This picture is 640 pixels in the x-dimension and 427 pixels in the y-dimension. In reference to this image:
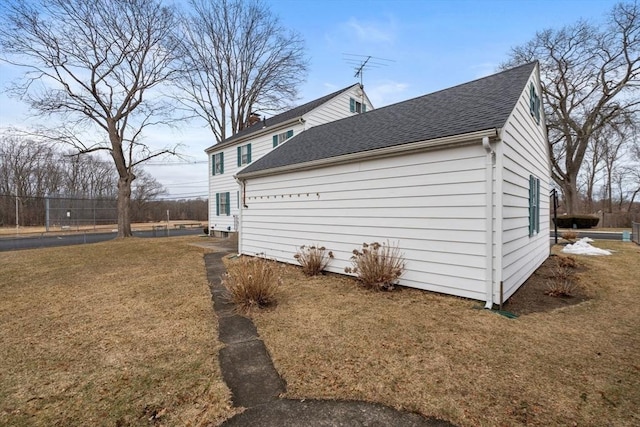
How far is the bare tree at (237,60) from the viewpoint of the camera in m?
20.2

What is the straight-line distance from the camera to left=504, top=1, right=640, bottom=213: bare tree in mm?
18312

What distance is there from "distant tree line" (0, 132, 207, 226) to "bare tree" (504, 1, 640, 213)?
106 ft

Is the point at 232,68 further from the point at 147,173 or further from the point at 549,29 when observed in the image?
the point at 147,173

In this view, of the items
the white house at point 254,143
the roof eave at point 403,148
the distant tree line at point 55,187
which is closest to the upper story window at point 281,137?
the white house at point 254,143

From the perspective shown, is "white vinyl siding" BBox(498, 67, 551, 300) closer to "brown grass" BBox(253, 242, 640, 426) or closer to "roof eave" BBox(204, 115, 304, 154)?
"brown grass" BBox(253, 242, 640, 426)

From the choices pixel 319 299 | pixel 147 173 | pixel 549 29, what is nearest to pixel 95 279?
pixel 319 299

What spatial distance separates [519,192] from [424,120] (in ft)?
7.52

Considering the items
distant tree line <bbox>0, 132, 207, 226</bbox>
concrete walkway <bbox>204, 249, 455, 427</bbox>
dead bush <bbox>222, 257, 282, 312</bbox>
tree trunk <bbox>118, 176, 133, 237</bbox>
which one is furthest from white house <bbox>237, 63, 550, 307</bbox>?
distant tree line <bbox>0, 132, 207, 226</bbox>

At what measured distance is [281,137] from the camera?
13.3 meters

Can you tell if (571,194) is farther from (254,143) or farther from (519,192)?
(254,143)

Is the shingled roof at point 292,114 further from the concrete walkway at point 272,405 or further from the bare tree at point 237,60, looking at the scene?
the concrete walkway at point 272,405

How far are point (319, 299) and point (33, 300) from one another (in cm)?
511

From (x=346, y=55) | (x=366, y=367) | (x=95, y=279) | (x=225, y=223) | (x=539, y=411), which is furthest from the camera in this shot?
(x=225, y=223)

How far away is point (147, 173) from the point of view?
133 feet
